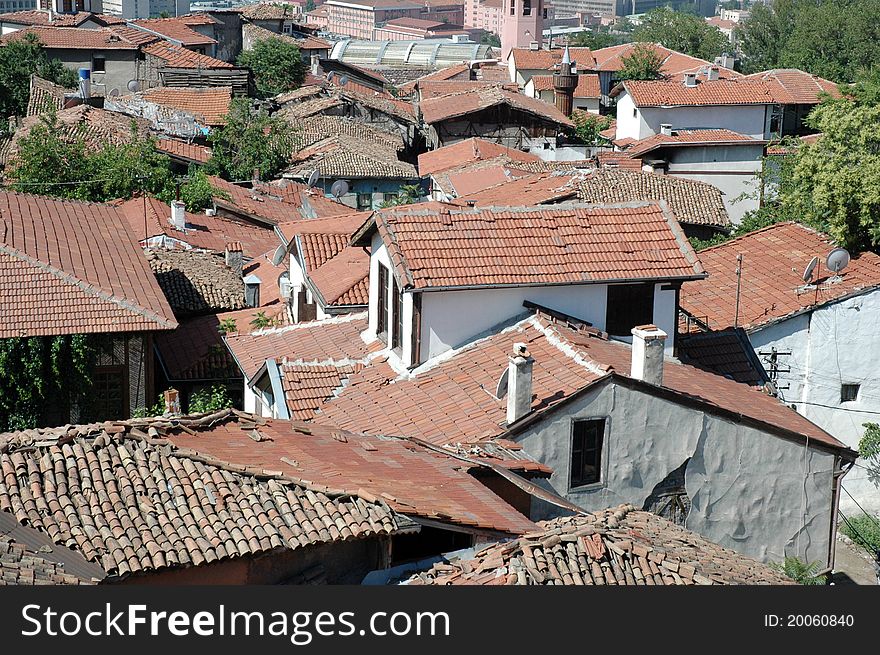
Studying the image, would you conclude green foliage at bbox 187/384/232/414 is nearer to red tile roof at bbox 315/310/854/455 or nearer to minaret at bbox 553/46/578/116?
red tile roof at bbox 315/310/854/455

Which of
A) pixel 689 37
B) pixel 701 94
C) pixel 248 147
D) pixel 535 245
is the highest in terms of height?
pixel 689 37

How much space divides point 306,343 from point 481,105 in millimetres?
36457

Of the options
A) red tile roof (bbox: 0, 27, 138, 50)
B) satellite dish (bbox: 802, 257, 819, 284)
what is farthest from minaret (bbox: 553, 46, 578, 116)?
satellite dish (bbox: 802, 257, 819, 284)

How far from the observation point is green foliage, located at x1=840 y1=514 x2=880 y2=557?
74.3ft

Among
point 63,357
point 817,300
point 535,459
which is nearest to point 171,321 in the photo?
point 63,357

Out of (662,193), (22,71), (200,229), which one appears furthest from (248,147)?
(22,71)

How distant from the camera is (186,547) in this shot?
10953 millimetres

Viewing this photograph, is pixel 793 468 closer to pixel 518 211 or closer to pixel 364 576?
pixel 518 211

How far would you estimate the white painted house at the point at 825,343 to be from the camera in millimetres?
24156

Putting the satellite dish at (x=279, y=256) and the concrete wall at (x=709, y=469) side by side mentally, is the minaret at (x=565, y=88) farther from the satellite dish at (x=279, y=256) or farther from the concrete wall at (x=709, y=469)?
the concrete wall at (x=709, y=469)

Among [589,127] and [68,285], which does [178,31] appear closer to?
[589,127]

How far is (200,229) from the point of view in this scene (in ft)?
111

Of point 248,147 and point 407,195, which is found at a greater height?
point 248,147

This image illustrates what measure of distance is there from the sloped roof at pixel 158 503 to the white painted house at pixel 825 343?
13.3 metres
